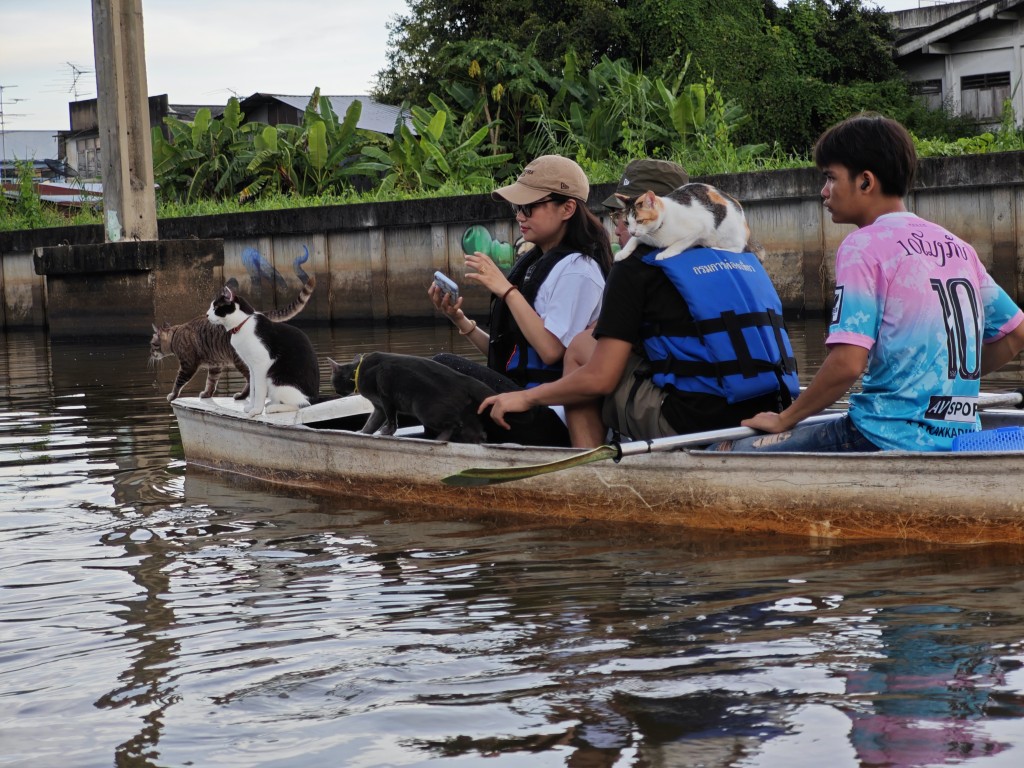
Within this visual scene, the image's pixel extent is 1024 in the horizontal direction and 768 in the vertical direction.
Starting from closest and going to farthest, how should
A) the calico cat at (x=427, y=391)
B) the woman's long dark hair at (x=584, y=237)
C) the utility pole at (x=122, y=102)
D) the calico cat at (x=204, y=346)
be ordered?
the woman's long dark hair at (x=584, y=237), the calico cat at (x=427, y=391), the calico cat at (x=204, y=346), the utility pole at (x=122, y=102)

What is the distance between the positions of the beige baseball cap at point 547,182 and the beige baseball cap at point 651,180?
0.21 m

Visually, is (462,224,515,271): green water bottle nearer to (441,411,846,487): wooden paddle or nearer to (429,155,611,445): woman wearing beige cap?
(429,155,611,445): woman wearing beige cap

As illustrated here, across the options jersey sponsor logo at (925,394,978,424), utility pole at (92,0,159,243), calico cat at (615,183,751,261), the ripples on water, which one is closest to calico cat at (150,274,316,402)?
the ripples on water

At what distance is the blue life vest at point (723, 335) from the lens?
500cm

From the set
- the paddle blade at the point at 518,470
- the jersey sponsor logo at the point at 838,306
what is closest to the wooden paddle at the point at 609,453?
the paddle blade at the point at 518,470

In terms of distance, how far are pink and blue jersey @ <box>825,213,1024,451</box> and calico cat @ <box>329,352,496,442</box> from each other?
1.92 metres

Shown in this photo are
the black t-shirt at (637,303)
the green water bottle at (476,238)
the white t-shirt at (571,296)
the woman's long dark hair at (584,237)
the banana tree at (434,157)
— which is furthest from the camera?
the banana tree at (434,157)

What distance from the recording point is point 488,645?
3836 mm

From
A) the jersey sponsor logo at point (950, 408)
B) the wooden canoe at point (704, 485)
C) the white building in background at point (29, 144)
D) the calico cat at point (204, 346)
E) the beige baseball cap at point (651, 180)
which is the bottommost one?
the wooden canoe at point (704, 485)

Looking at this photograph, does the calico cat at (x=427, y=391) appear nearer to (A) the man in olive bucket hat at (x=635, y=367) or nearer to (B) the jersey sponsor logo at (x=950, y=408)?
(A) the man in olive bucket hat at (x=635, y=367)

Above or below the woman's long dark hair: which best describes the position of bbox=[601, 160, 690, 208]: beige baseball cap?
above

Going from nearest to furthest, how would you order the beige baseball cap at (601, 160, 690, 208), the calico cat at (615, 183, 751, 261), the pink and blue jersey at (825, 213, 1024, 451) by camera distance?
1. the pink and blue jersey at (825, 213, 1024, 451)
2. the calico cat at (615, 183, 751, 261)
3. the beige baseball cap at (601, 160, 690, 208)

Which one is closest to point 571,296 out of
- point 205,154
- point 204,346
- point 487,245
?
point 204,346

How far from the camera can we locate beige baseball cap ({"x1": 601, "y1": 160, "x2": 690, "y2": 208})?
5.34 meters
